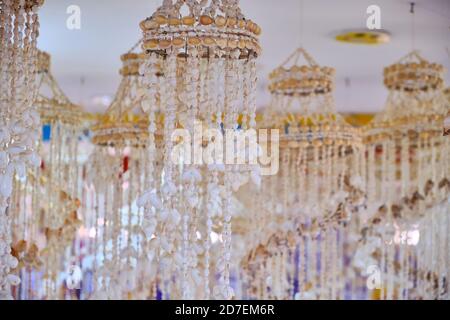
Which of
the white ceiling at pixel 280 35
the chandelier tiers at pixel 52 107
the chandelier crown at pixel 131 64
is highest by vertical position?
the white ceiling at pixel 280 35

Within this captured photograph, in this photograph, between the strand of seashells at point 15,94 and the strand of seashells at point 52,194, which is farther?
the strand of seashells at point 52,194

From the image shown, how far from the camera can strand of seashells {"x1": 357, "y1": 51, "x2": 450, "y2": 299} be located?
532 cm

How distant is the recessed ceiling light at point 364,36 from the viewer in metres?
5.41

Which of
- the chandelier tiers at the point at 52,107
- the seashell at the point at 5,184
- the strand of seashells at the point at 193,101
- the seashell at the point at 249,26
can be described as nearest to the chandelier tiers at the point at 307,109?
the chandelier tiers at the point at 52,107

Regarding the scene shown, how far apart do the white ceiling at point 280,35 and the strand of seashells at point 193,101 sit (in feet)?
3.55

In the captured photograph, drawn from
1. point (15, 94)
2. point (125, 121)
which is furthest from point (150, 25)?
point (125, 121)

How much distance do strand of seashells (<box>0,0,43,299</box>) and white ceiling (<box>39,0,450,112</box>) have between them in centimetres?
101

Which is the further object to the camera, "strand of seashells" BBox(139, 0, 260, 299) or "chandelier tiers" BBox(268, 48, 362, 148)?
"chandelier tiers" BBox(268, 48, 362, 148)

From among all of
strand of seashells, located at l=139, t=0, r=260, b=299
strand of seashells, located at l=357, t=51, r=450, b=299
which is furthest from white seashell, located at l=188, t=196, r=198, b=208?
strand of seashells, located at l=357, t=51, r=450, b=299

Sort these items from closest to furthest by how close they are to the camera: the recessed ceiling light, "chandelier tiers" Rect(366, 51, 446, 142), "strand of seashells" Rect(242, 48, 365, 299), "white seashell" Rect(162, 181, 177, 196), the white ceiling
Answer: "white seashell" Rect(162, 181, 177, 196)
the white ceiling
"strand of seashells" Rect(242, 48, 365, 299)
"chandelier tiers" Rect(366, 51, 446, 142)
the recessed ceiling light

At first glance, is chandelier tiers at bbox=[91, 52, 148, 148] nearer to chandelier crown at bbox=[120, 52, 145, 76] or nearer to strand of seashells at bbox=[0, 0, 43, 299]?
chandelier crown at bbox=[120, 52, 145, 76]

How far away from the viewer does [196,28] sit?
3342 mm

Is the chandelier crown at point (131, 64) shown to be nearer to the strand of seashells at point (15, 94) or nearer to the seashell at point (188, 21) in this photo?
the strand of seashells at point (15, 94)

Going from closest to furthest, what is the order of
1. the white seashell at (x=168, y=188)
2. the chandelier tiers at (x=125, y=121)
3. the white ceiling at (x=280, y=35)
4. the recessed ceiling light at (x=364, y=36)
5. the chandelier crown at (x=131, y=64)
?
the white seashell at (x=168, y=188) < the white ceiling at (x=280, y=35) < the chandelier tiers at (x=125, y=121) < the chandelier crown at (x=131, y=64) < the recessed ceiling light at (x=364, y=36)
